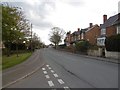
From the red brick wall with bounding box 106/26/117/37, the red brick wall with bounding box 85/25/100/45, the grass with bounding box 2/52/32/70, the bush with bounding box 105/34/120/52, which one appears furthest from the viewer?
the red brick wall with bounding box 85/25/100/45

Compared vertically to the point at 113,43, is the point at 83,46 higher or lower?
lower

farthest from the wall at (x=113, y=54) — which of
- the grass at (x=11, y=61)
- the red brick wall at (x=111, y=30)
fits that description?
the red brick wall at (x=111, y=30)

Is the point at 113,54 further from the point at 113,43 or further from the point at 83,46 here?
the point at 83,46

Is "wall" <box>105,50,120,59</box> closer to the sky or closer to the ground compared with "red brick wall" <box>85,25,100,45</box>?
closer to the ground

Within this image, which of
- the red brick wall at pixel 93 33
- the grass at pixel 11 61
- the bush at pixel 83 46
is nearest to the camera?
the grass at pixel 11 61

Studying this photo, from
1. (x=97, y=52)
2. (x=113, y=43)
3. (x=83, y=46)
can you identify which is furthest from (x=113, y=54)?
(x=83, y=46)

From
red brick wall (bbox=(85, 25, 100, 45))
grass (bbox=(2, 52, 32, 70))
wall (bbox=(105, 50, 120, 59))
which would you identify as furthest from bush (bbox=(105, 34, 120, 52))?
red brick wall (bbox=(85, 25, 100, 45))

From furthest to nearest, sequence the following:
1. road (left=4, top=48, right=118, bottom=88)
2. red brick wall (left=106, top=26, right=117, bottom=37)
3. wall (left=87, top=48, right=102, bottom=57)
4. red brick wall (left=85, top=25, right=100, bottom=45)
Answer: red brick wall (left=85, top=25, right=100, bottom=45) → red brick wall (left=106, top=26, right=117, bottom=37) → wall (left=87, top=48, right=102, bottom=57) → road (left=4, top=48, right=118, bottom=88)

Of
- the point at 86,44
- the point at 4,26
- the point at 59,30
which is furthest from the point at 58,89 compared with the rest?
the point at 59,30

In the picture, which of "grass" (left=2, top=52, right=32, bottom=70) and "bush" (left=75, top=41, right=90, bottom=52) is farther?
"bush" (left=75, top=41, right=90, bottom=52)

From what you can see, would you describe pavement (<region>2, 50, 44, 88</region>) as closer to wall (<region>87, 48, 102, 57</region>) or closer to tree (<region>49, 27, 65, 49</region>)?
wall (<region>87, 48, 102, 57</region>)

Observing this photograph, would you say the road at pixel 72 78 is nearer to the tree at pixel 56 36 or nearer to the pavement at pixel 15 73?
the pavement at pixel 15 73

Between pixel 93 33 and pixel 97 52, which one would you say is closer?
pixel 97 52

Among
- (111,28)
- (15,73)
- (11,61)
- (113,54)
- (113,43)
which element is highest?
(111,28)
